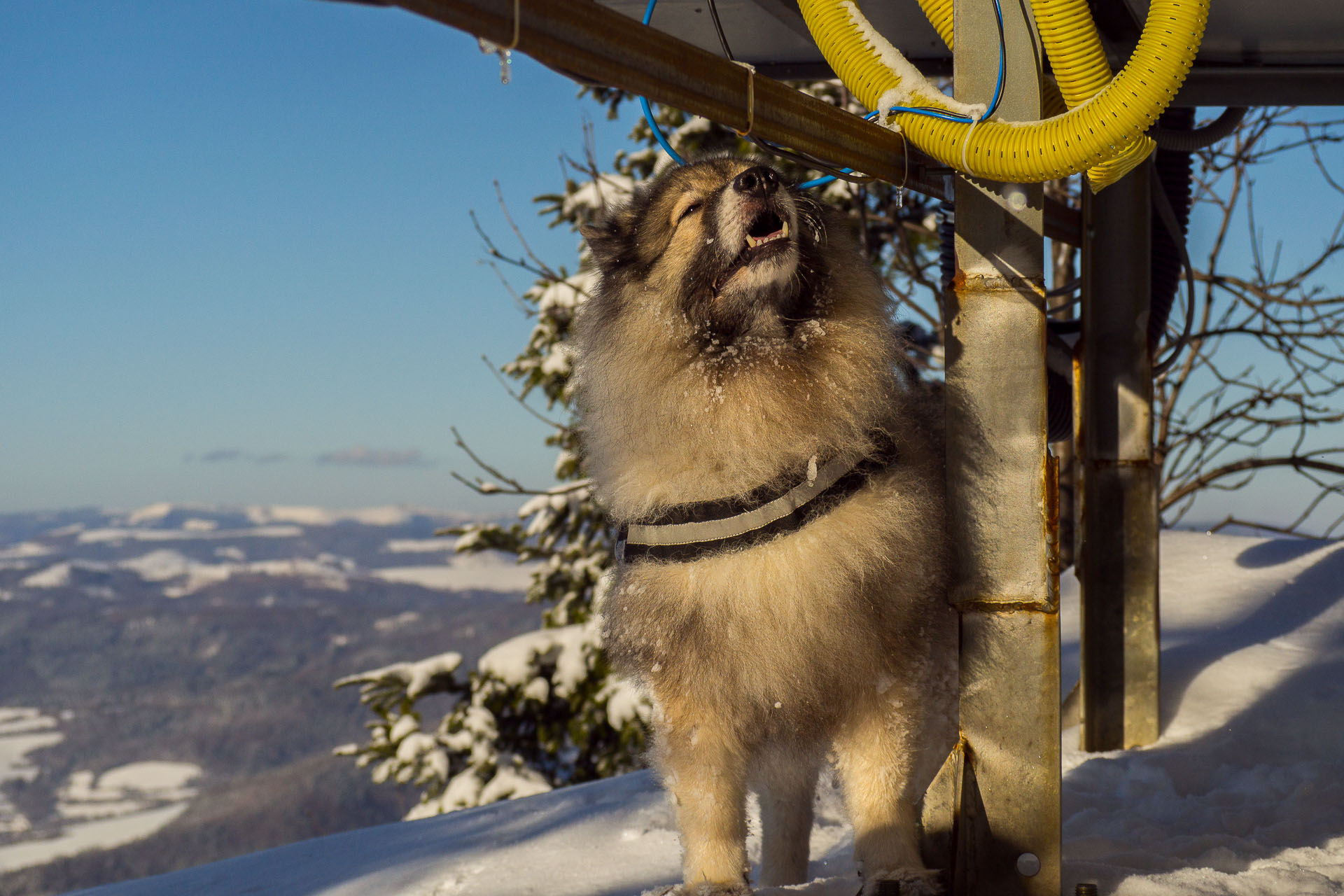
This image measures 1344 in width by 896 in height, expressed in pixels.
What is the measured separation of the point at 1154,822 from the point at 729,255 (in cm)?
209

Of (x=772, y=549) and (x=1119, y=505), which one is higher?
(x=1119, y=505)

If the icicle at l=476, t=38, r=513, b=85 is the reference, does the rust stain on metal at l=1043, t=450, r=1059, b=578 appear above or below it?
below

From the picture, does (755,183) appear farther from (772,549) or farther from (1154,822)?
(1154,822)

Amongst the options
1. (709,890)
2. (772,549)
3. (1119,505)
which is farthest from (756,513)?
(1119,505)

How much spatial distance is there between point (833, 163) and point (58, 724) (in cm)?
7133

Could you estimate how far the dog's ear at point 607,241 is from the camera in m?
2.54

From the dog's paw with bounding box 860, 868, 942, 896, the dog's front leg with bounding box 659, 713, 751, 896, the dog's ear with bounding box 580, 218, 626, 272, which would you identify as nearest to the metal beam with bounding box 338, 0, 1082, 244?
the dog's ear with bounding box 580, 218, 626, 272

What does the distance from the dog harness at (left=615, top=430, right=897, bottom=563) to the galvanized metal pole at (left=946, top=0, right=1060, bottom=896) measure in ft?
0.96

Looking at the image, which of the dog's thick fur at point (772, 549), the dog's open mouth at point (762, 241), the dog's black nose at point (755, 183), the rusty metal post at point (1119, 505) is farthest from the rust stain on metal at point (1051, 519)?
the rusty metal post at point (1119, 505)

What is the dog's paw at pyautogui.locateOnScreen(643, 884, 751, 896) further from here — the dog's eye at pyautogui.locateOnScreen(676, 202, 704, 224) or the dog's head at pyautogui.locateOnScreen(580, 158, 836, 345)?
the dog's eye at pyautogui.locateOnScreen(676, 202, 704, 224)

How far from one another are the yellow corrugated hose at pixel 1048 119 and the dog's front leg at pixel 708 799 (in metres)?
1.39

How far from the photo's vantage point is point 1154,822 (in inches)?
106

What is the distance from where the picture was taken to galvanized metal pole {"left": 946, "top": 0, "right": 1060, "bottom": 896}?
81.2 inches

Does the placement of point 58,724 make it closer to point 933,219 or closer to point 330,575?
point 330,575
